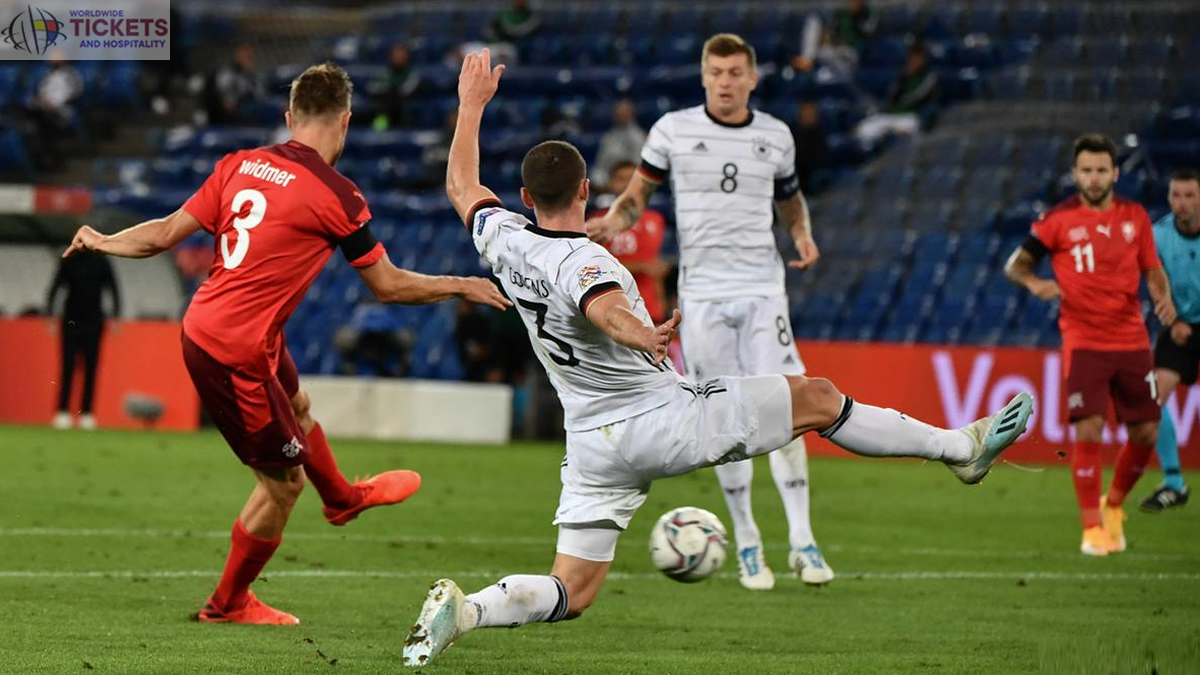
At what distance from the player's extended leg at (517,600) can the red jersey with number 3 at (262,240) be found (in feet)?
4.53

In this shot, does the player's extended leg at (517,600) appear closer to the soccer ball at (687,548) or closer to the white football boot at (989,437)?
the soccer ball at (687,548)

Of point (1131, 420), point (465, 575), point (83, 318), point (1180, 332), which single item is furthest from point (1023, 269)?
point (83, 318)

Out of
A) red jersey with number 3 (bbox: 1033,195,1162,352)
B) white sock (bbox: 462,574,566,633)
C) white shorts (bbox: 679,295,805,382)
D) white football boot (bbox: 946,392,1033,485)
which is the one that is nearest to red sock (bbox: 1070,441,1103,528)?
red jersey with number 3 (bbox: 1033,195,1162,352)

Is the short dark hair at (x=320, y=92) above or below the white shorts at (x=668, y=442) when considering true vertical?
above

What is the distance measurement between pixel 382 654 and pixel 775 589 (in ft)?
9.43

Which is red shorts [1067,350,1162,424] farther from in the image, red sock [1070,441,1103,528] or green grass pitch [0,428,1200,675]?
green grass pitch [0,428,1200,675]

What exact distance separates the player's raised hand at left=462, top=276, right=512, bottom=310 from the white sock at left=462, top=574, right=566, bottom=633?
3.39 ft

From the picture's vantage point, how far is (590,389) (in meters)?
6.45

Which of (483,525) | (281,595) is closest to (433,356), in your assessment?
(483,525)

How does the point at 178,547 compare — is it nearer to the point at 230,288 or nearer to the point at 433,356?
the point at 230,288

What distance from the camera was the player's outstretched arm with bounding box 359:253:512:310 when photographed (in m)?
6.71

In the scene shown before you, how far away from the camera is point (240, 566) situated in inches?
289

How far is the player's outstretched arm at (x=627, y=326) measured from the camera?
5.72 meters

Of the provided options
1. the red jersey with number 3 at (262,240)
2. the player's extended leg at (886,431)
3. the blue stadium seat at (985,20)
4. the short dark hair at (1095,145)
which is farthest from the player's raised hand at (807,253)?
the blue stadium seat at (985,20)
